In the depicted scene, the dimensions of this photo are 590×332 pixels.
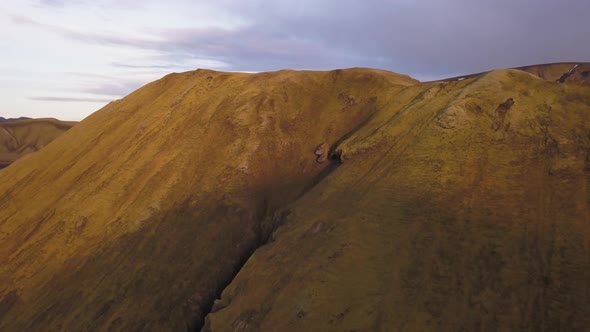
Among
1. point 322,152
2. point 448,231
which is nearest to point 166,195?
point 322,152

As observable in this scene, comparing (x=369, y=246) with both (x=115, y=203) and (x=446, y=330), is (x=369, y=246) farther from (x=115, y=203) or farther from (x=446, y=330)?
(x=115, y=203)

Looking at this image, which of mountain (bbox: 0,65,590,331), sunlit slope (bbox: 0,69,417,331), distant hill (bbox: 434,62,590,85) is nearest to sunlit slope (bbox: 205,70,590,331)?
mountain (bbox: 0,65,590,331)

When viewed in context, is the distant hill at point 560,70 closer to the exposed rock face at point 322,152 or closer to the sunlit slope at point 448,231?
the exposed rock face at point 322,152

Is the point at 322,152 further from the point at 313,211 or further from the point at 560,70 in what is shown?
the point at 560,70

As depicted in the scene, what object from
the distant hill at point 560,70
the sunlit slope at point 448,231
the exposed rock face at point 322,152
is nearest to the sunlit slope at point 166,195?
the exposed rock face at point 322,152

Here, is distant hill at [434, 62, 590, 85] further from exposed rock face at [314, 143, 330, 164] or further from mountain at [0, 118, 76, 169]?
mountain at [0, 118, 76, 169]

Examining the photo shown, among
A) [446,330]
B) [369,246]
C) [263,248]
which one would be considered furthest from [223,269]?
[446,330]
